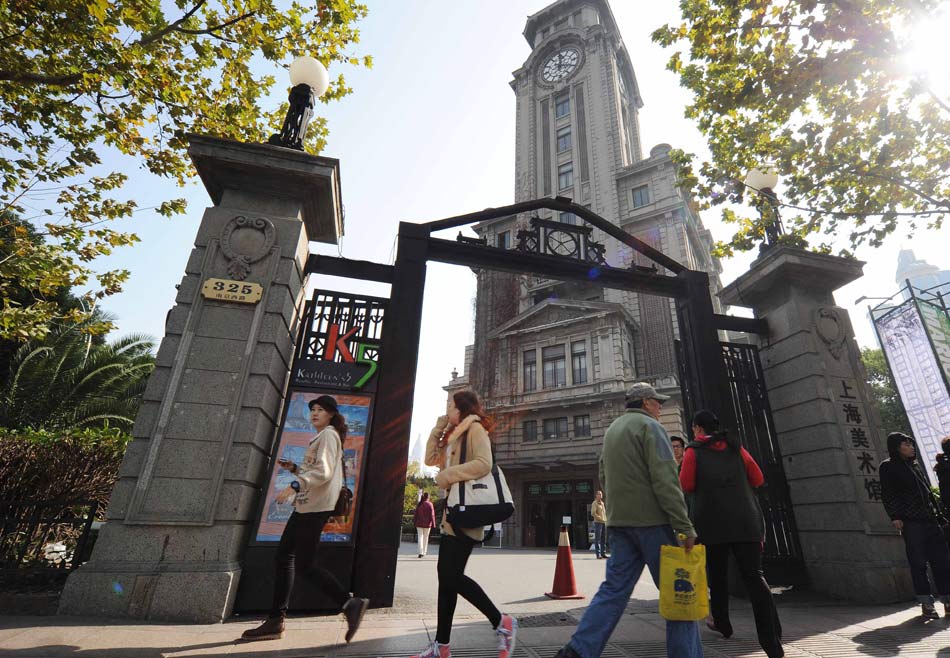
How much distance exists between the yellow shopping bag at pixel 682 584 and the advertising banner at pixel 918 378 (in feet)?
59.6

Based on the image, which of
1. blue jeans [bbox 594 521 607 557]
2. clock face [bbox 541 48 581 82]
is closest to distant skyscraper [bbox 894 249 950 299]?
clock face [bbox 541 48 581 82]

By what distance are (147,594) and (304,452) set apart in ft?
5.59

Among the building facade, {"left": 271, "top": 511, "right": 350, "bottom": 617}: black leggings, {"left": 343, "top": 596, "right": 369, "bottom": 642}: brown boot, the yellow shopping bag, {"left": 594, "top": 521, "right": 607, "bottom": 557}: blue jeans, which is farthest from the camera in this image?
the building facade

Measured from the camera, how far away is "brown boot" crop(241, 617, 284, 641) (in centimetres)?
343

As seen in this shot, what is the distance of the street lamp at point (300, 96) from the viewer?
582 centimetres

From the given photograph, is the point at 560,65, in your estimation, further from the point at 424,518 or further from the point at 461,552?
the point at 461,552

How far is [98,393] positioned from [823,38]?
22.7m

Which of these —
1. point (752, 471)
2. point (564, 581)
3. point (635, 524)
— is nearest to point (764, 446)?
point (752, 471)

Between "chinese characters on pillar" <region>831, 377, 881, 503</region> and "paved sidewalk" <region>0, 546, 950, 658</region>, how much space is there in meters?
1.49

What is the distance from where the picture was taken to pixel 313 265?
5.89 metres

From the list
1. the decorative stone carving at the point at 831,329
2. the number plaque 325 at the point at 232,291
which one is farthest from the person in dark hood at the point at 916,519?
the number plaque 325 at the point at 232,291

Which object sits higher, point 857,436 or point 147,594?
point 857,436

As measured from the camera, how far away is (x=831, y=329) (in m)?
7.11

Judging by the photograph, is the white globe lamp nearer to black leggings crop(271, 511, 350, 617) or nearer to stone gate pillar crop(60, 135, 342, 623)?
stone gate pillar crop(60, 135, 342, 623)
